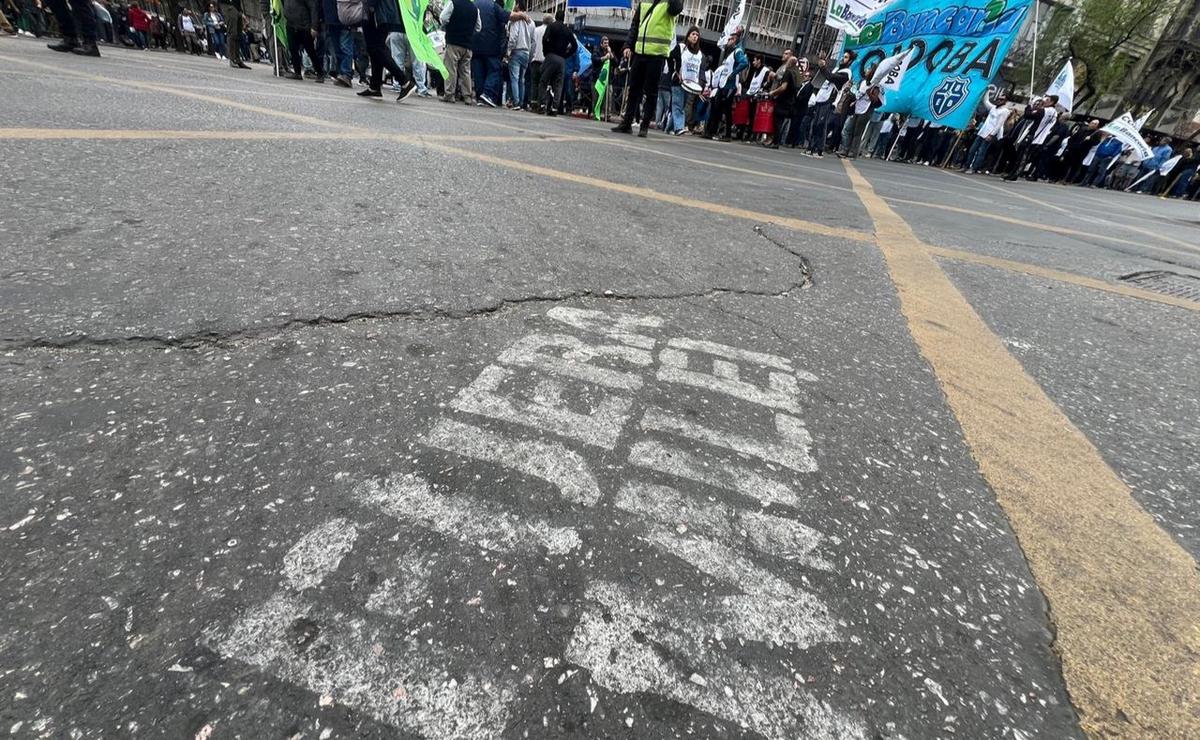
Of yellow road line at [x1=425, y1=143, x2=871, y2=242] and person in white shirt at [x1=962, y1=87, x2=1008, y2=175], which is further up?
person in white shirt at [x1=962, y1=87, x2=1008, y2=175]

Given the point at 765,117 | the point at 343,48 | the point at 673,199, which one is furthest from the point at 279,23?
the point at 673,199

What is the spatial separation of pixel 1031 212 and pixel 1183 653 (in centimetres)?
785

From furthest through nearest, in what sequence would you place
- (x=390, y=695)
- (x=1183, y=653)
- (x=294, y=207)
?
1. (x=294, y=207)
2. (x=1183, y=653)
3. (x=390, y=695)

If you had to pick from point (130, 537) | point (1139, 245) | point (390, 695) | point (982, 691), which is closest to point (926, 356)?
point (982, 691)

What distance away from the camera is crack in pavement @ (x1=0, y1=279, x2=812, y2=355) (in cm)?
127

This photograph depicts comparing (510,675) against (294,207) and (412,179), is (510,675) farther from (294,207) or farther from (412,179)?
(412,179)

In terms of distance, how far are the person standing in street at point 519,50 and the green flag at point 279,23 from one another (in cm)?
428

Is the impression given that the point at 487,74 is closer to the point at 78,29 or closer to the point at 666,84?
the point at 666,84

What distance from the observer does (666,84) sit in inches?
437

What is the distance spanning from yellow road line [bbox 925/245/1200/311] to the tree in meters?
28.9

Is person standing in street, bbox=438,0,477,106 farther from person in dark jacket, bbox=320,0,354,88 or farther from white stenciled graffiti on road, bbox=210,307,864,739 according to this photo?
white stenciled graffiti on road, bbox=210,307,864,739

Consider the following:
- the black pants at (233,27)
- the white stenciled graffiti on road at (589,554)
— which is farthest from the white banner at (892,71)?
the white stenciled graffiti on road at (589,554)

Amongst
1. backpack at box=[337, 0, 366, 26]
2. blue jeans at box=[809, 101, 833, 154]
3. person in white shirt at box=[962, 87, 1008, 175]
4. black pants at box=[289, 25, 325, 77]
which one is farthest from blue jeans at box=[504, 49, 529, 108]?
Result: person in white shirt at box=[962, 87, 1008, 175]

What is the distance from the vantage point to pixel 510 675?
0.72 metres
